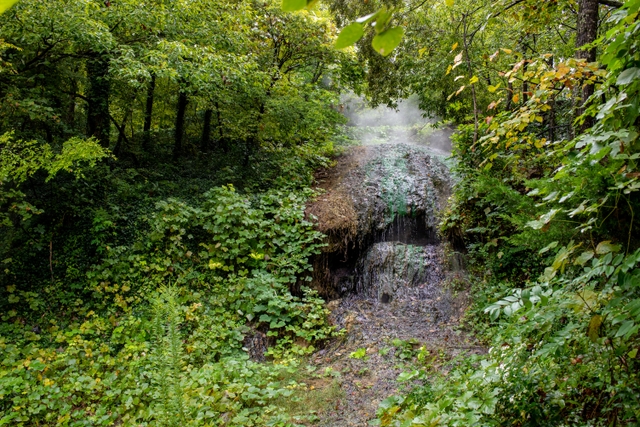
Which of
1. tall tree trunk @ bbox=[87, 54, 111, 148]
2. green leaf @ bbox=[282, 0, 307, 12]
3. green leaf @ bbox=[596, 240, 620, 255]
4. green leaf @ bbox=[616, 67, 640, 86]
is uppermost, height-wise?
tall tree trunk @ bbox=[87, 54, 111, 148]

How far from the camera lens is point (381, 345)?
5.20 m

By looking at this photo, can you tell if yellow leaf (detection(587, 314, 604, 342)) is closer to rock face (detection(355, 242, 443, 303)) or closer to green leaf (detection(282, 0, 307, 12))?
green leaf (detection(282, 0, 307, 12))

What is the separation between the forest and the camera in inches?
85.6

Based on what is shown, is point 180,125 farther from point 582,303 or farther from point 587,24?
point 582,303

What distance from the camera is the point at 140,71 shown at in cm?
534

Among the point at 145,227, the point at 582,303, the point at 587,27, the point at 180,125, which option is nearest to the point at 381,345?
the point at 582,303

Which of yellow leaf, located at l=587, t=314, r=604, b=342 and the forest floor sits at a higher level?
yellow leaf, located at l=587, t=314, r=604, b=342

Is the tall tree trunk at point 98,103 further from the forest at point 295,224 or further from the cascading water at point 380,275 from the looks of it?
the cascading water at point 380,275

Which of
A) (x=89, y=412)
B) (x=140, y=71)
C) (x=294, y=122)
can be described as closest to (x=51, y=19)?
(x=140, y=71)

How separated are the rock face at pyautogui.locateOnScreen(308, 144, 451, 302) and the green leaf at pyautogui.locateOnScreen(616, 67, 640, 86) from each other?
5.47 meters

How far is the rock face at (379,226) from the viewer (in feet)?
23.3

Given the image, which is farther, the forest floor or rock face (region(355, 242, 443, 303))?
rock face (region(355, 242, 443, 303))

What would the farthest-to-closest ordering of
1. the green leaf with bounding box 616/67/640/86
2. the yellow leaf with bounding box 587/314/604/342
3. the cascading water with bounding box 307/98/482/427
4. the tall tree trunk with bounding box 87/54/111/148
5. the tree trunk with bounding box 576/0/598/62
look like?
1. the tall tree trunk with bounding box 87/54/111/148
2. the cascading water with bounding box 307/98/482/427
3. the tree trunk with bounding box 576/0/598/62
4. the yellow leaf with bounding box 587/314/604/342
5. the green leaf with bounding box 616/67/640/86

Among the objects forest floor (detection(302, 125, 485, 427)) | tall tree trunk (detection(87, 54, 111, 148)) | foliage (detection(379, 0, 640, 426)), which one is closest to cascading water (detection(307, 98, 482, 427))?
forest floor (detection(302, 125, 485, 427))
